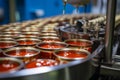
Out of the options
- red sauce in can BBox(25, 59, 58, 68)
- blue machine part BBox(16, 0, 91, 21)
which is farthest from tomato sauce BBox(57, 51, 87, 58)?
blue machine part BBox(16, 0, 91, 21)

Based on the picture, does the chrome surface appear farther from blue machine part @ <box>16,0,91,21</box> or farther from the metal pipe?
blue machine part @ <box>16,0,91,21</box>

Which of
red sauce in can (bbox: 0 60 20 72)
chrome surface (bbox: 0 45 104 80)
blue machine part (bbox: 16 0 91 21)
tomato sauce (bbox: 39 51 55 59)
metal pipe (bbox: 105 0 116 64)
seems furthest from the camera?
blue machine part (bbox: 16 0 91 21)

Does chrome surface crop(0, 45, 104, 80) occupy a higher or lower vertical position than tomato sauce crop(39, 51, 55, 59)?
lower

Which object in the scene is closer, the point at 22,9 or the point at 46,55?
the point at 46,55

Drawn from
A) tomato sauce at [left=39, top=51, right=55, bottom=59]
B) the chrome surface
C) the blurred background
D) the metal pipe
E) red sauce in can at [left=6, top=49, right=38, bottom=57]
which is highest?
the blurred background

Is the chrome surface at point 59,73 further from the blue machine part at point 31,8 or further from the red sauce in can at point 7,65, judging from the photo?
the blue machine part at point 31,8

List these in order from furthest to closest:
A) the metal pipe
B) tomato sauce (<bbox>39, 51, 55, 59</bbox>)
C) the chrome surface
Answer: tomato sauce (<bbox>39, 51, 55, 59</bbox>) < the metal pipe < the chrome surface

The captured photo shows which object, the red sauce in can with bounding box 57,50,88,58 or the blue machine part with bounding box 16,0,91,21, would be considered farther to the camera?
the blue machine part with bounding box 16,0,91,21

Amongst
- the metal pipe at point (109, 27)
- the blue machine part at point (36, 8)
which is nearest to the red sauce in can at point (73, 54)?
the metal pipe at point (109, 27)

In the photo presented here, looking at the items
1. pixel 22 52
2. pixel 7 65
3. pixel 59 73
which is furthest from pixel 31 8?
pixel 59 73

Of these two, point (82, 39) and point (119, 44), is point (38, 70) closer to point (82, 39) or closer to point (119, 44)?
point (82, 39)

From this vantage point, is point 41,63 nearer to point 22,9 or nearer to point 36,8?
point 22,9

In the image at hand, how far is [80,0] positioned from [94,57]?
20.9 inches

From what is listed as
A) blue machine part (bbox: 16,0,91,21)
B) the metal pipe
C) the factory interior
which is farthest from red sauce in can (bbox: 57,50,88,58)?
blue machine part (bbox: 16,0,91,21)
